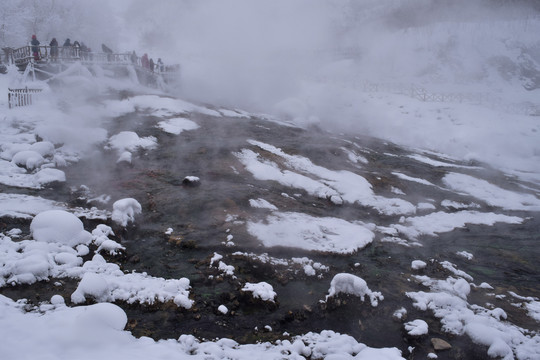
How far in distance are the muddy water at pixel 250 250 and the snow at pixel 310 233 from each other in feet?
0.57

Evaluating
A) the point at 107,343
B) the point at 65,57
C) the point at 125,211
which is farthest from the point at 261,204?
the point at 65,57

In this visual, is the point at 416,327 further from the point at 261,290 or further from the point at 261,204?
the point at 261,204

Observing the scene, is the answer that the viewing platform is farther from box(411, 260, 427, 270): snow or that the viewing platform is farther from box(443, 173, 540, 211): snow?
box(443, 173, 540, 211): snow

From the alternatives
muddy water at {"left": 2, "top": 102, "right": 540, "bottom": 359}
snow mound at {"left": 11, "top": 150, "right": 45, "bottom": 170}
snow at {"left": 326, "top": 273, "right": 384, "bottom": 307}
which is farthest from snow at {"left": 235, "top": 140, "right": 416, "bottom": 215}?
snow mound at {"left": 11, "top": 150, "right": 45, "bottom": 170}

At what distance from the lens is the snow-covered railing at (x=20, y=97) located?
38.1ft

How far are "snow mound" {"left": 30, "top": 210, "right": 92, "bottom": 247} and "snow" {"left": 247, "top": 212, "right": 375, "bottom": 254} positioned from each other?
2542mm

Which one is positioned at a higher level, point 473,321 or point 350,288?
point 350,288

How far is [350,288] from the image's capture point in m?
4.45

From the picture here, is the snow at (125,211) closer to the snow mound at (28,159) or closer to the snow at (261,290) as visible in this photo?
the snow at (261,290)

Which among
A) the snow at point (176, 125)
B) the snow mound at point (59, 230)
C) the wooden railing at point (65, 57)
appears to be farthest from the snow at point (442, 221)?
the wooden railing at point (65, 57)

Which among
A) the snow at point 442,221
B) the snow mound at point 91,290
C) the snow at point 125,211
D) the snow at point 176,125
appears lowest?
the snow at point 442,221

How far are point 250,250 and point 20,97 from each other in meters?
11.2

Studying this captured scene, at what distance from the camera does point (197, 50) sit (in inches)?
1296

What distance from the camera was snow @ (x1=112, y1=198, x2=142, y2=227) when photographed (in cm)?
567
